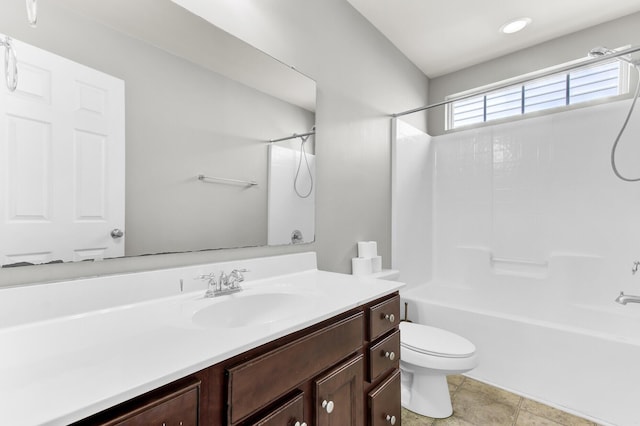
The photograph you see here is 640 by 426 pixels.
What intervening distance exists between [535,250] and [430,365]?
1.59 metres

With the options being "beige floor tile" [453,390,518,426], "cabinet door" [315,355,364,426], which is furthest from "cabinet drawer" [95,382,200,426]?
"beige floor tile" [453,390,518,426]

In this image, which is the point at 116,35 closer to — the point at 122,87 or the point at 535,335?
the point at 122,87

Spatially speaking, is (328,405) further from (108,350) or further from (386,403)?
(108,350)

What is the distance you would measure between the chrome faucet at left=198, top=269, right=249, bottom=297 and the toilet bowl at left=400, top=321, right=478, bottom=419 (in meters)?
1.06

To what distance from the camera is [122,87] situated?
1.01 m

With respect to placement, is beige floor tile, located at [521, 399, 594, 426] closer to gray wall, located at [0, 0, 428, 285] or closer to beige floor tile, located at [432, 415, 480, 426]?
beige floor tile, located at [432, 415, 480, 426]

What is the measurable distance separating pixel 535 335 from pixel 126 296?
7.21ft

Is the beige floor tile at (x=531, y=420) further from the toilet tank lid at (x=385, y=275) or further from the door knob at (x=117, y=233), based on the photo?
the door knob at (x=117, y=233)

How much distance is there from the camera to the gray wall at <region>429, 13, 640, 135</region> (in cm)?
223

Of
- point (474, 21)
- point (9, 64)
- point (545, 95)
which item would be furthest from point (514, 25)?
point (9, 64)

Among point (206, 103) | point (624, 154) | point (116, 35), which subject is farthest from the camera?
point (624, 154)

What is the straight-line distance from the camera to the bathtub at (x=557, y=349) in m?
1.63

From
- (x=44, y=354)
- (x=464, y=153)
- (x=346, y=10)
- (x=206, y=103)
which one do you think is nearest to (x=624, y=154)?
(x=464, y=153)

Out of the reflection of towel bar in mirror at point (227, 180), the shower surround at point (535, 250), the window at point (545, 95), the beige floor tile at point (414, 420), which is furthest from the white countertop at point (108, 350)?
the window at point (545, 95)
